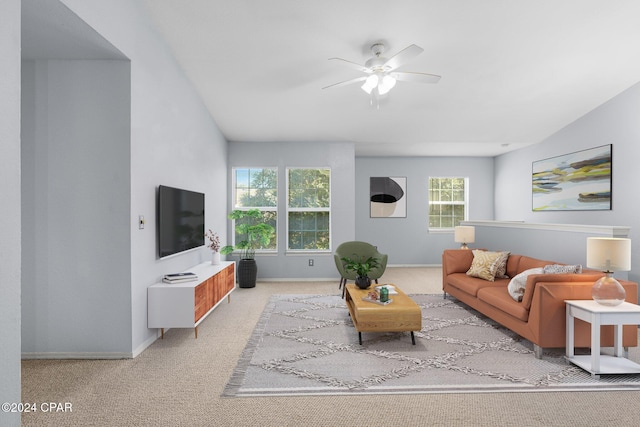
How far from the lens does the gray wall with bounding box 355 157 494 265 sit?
27.2 feet

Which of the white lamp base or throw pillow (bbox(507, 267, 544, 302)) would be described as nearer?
the white lamp base

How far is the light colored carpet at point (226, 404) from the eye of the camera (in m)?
2.18

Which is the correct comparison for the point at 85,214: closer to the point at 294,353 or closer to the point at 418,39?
the point at 294,353

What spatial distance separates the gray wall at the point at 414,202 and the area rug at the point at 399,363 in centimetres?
412

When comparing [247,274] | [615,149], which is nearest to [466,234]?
[615,149]

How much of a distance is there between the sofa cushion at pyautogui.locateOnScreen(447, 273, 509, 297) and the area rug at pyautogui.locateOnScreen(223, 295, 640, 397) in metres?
0.35

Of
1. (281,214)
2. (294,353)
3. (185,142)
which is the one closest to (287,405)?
(294,353)

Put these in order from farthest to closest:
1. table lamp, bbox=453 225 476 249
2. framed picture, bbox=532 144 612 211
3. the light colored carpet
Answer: table lamp, bbox=453 225 476 249
framed picture, bbox=532 144 612 211
the light colored carpet

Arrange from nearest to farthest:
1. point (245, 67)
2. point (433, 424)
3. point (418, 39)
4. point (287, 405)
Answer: point (433, 424), point (287, 405), point (418, 39), point (245, 67)

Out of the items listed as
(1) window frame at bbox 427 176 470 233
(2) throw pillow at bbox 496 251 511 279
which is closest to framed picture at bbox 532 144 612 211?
(1) window frame at bbox 427 176 470 233

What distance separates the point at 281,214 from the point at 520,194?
16.3 ft

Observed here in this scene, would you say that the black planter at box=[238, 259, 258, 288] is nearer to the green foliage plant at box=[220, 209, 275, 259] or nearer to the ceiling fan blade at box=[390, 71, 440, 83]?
the green foliage plant at box=[220, 209, 275, 259]

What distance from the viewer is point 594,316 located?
8.90ft

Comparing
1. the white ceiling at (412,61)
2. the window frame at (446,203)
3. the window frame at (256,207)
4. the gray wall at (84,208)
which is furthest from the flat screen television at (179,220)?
the window frame at (446,203)
